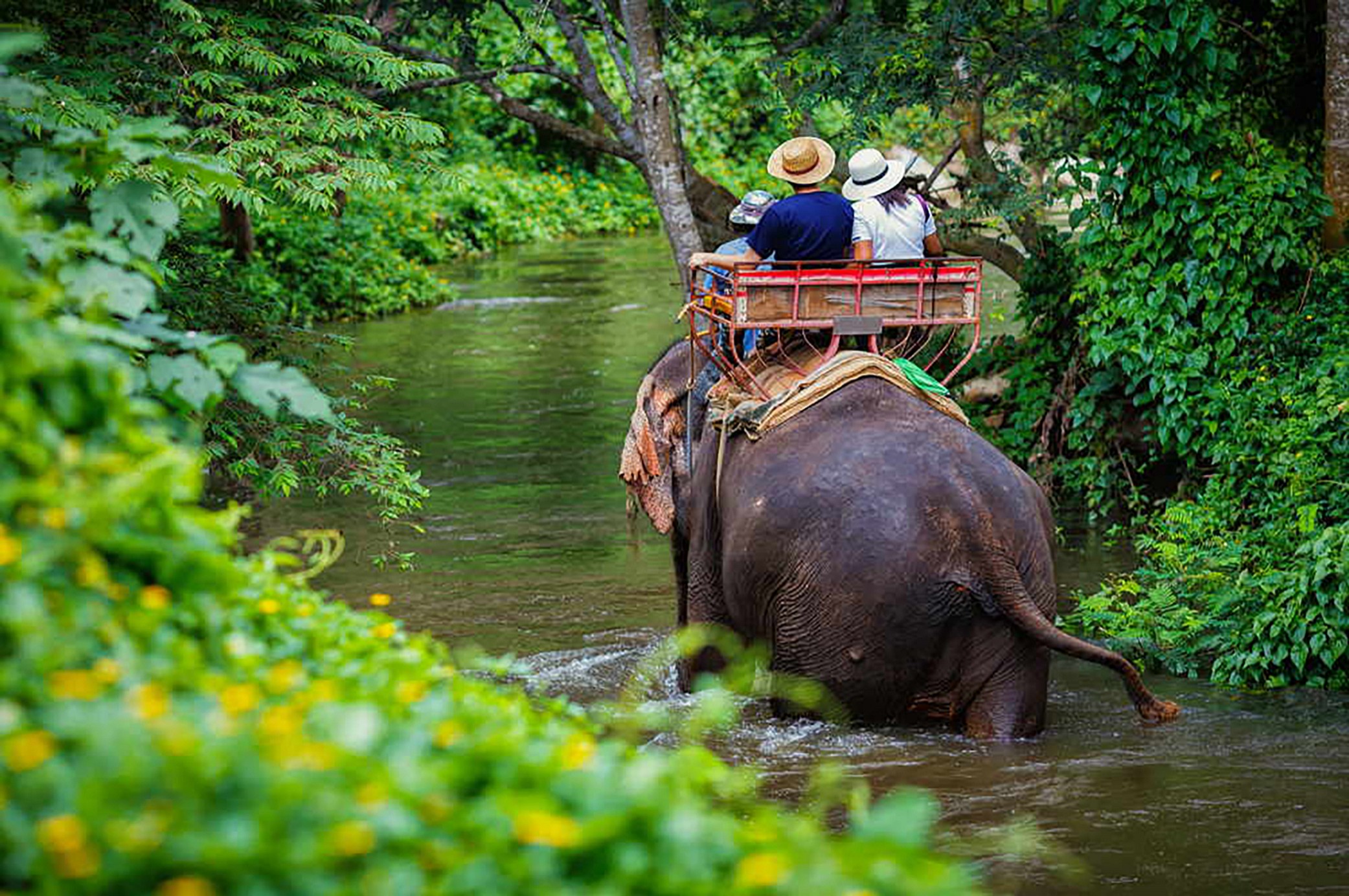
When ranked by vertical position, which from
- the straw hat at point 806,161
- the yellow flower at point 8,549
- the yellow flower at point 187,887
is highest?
the straw hat at point 806,161

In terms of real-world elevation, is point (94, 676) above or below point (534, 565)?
above

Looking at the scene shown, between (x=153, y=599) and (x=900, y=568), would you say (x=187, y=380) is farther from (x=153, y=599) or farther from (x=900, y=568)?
(x=900, y=568)

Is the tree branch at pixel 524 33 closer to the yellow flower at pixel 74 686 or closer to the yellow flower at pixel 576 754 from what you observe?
the yellow flower at pixel 576 754

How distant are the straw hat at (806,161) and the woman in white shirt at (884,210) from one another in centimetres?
18

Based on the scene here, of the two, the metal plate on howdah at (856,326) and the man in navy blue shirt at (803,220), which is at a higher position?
the man in navy blue shirt at (803,220)

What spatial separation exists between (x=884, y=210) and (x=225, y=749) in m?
6.37

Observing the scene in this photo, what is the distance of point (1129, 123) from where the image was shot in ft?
34.6

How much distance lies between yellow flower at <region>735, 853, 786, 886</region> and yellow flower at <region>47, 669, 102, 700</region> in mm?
916

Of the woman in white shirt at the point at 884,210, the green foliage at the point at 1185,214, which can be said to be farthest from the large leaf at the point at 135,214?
the green foliage at the point at 1185,214

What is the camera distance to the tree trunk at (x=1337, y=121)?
33.4 feet

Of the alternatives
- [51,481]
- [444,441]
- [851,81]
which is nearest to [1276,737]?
[51,481]

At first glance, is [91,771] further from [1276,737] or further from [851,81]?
[851,81]

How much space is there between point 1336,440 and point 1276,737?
233 cm

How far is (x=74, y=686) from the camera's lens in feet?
7.17
